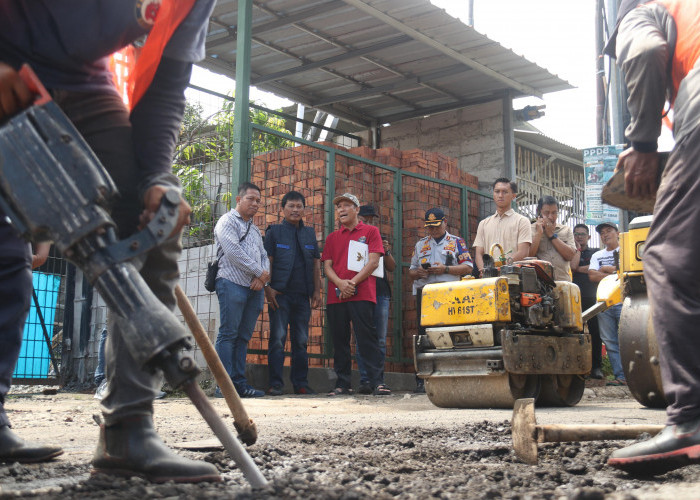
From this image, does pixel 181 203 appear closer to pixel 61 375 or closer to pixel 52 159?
pixel 52 159

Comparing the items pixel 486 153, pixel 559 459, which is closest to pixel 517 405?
pixel 559 459

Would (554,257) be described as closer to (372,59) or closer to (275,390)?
(275,390)

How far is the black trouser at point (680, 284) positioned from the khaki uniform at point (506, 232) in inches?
208

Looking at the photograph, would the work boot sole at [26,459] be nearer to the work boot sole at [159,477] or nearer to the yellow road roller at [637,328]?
the work boot sole at [159,477]

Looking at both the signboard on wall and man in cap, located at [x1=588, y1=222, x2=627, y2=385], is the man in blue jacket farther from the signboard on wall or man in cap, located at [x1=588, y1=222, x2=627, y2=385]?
man in cap, located at [x1=588, y1=222, x2=627, y2=385]

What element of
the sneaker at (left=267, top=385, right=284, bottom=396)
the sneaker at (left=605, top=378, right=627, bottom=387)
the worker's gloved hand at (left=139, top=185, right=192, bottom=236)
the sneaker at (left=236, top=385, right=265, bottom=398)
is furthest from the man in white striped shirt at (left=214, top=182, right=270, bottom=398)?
the worker's gloved hand at (left=139, top=185, right=192, bottom=236)

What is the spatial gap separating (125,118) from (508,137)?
968 centimetres

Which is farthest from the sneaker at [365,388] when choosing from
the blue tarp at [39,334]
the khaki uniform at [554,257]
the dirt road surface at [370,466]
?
the blue tarp at [39,334]

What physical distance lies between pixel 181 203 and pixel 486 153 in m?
10.2

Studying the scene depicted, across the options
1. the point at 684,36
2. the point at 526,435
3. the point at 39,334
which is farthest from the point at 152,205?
the point at 39,334

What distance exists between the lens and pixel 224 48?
10102 mm

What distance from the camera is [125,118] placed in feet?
8.11

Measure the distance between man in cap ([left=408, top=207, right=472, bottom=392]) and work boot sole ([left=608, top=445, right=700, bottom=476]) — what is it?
5.99m

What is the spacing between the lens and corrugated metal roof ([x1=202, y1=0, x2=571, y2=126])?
9156mm
